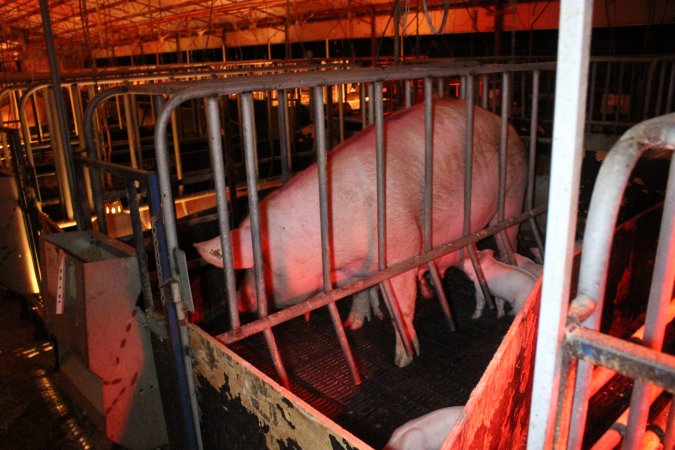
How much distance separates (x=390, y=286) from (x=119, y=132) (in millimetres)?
6721

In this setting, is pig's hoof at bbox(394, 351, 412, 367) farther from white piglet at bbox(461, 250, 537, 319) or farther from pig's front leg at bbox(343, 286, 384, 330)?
white piglet at bbox(461, 250, 537, 319)

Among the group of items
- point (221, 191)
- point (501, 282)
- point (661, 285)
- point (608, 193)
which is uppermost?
point (608, 193)

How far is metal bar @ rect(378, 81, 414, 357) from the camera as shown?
2.94 m

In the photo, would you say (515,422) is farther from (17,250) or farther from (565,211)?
(17,250)

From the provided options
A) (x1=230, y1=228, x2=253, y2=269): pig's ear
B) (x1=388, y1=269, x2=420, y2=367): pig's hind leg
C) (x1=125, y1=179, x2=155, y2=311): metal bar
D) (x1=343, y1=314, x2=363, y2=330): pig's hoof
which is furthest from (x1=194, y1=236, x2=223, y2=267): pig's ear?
(x1=343, y1=314, x2=363, y2=330): pig's hoof

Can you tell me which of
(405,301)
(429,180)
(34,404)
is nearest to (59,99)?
(34,404)

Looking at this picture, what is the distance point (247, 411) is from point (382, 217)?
1.48 metres

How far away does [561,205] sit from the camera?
91 centimetres

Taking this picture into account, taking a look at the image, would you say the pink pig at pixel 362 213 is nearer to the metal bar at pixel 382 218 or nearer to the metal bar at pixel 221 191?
the metal bar at pixel 382 218

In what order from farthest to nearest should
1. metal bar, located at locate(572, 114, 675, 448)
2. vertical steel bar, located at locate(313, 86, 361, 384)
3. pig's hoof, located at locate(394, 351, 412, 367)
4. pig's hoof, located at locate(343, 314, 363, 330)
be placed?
pig's hoof, located at locate(343, 314, 363, 330) → pig's hoof, located at locate(394, 351, 412, 367) → vertical steel bar, located at locate(313, 86, 361, 384) → metal bar, located at locate(572, 114, 675, 448)

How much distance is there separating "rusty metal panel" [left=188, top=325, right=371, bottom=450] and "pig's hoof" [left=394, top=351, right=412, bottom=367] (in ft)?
4.70

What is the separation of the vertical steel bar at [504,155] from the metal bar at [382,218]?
3.53ft

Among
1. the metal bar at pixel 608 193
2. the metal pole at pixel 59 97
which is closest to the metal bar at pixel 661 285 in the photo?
the metal bar at pixel 608 193

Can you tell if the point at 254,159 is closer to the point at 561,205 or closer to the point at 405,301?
the point at 405,301
